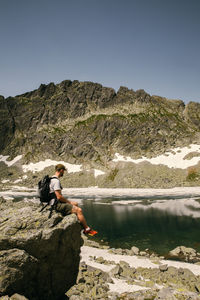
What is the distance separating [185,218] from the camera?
171ft

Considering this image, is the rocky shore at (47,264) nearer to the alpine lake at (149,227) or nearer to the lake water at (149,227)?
the alpine lake at (149,227)

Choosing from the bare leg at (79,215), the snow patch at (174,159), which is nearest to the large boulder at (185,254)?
the bare leg at (79,215)

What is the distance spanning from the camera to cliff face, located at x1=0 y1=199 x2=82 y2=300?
11.2m

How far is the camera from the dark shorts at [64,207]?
41.3ft

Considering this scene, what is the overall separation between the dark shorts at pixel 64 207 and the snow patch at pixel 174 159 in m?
128

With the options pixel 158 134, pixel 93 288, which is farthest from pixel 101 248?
pixel 158 134

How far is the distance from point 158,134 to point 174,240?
136365mm

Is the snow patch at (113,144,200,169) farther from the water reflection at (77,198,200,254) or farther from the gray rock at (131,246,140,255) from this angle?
the gray rock at (131,246,140,255)

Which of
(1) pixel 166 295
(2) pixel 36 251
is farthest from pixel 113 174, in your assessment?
(2) pixel 36 251

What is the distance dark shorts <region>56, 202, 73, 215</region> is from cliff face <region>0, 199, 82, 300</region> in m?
0.35

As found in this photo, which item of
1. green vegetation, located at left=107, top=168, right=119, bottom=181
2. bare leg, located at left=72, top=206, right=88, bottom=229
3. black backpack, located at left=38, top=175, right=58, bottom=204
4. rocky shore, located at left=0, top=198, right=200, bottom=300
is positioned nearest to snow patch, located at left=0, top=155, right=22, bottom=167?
green vegetation, located at left=107, top=168, right=119, bottom=181

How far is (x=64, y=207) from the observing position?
1266cm

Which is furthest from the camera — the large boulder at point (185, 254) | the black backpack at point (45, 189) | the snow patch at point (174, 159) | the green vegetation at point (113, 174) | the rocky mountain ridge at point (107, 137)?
the rocky mountain ridge at point (107, 137)

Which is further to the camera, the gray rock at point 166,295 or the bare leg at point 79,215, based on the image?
the gray rock at point 166,295
